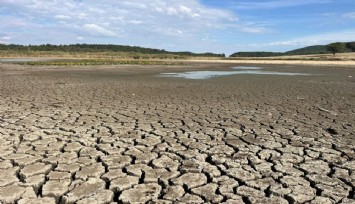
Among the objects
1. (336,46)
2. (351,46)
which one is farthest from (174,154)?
(351,46)

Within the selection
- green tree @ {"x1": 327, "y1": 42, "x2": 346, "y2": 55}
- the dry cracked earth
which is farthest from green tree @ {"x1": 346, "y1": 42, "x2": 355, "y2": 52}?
the dry cracked earth

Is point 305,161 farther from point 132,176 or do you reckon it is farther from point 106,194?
point 106,194

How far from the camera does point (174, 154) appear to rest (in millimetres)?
4996

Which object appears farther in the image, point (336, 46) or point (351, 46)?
point (351, 46)

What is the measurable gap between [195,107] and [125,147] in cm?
430

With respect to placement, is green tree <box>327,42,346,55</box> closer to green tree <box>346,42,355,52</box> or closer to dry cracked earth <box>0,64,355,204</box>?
green tree <box>346,42,355,52</box>

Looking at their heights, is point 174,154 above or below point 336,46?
below

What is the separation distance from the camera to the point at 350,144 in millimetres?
5699

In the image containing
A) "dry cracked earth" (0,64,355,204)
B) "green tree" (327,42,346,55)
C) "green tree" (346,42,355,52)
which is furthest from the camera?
"green tree" (346,42,355,52)

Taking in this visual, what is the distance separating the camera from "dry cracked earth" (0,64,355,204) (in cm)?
371

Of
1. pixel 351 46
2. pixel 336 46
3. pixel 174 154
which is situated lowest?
pixel 174 154

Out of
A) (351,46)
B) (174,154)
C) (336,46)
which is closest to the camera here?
(174,154)

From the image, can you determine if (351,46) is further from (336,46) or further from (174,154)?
(174,154)

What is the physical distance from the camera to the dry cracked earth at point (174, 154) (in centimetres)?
371
